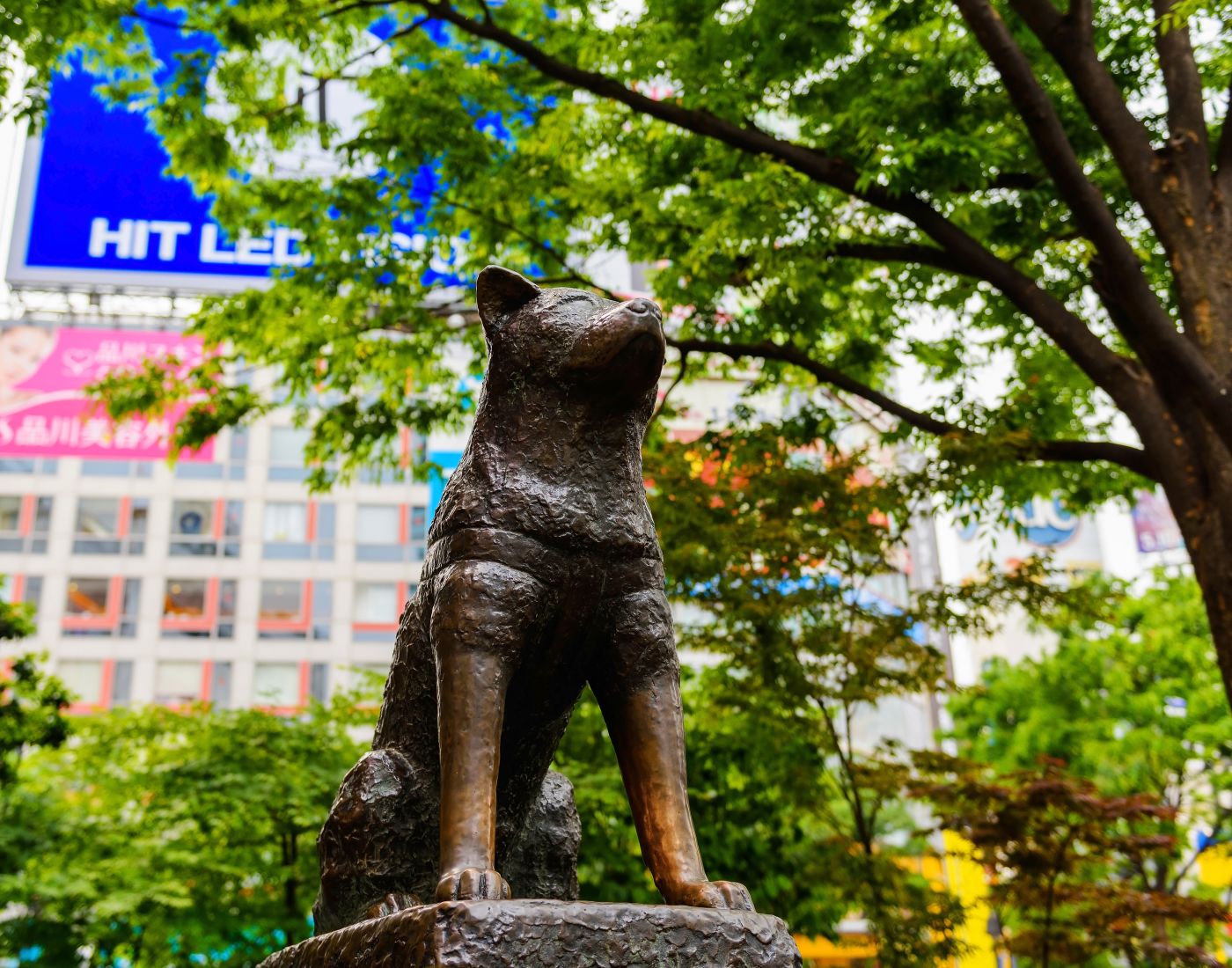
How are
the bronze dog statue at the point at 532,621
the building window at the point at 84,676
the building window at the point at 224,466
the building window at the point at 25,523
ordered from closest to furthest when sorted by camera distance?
the bronze dog statue at the point at 532,621 → the building window at the point at 84,676 → the building window at the point at 25,523 → the building window at the point at 224,466

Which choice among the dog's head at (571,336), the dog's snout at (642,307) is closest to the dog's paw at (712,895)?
the dog's head at (571,336)

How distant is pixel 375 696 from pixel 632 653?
10.6 meters

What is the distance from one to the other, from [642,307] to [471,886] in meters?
1.33

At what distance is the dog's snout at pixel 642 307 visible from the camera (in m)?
2.61

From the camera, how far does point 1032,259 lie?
9.27 m

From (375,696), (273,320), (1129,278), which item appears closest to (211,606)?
(375,696)

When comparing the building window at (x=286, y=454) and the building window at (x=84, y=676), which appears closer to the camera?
the building window at (x=84, y=676)

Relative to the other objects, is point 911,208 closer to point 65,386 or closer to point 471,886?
point 471,886

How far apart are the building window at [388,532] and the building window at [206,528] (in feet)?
10.0

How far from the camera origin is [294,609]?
27.7 meters

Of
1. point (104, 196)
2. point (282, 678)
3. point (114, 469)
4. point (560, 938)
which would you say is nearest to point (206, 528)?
point (114, 469)

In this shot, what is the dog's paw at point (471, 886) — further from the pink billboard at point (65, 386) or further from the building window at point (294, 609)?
the building window at point (294, 609)

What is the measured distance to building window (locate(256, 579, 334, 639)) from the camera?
27.4 m

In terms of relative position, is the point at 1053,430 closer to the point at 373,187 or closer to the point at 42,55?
the point at 373,187
